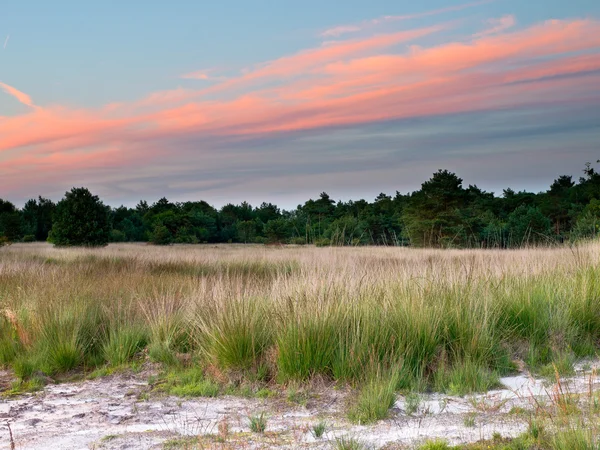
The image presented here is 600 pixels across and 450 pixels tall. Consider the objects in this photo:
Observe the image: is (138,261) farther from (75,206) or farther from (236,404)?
(75,206)

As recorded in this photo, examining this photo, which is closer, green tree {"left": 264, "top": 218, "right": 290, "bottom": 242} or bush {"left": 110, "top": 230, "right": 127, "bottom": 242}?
green tree {"left": 264, "top": 218, "right": 290, "bottom": 242}

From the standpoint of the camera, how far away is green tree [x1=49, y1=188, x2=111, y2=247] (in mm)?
36219

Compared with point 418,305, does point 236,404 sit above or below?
below

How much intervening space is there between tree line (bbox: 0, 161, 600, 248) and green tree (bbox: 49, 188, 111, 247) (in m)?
0.06

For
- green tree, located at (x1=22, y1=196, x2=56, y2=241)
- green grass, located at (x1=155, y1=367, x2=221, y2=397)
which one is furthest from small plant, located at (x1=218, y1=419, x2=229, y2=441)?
green tree, located at (x1=22, y1=196, x2=56, y2=241)

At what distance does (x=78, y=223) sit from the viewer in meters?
36.5

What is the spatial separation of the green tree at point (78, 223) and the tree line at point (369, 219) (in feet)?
0.20

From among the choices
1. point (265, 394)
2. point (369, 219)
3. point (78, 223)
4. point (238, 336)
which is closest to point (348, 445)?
point (265, 394)

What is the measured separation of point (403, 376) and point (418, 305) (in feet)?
3.86

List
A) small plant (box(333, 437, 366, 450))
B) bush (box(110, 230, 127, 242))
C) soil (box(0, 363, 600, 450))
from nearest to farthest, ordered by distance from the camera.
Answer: small plant (box(333, 437, 366, 450)) → soil (box(0, 363, 600, 450)) → bush (box(110, 230, 127, 242))

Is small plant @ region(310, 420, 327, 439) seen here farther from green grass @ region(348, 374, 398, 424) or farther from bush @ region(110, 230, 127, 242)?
bush @ region(110, 230, 127, 242)

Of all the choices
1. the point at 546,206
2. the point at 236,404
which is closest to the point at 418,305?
the point at 236,404

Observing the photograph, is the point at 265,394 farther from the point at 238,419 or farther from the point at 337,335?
the point at 337,335

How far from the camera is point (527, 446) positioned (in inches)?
152
